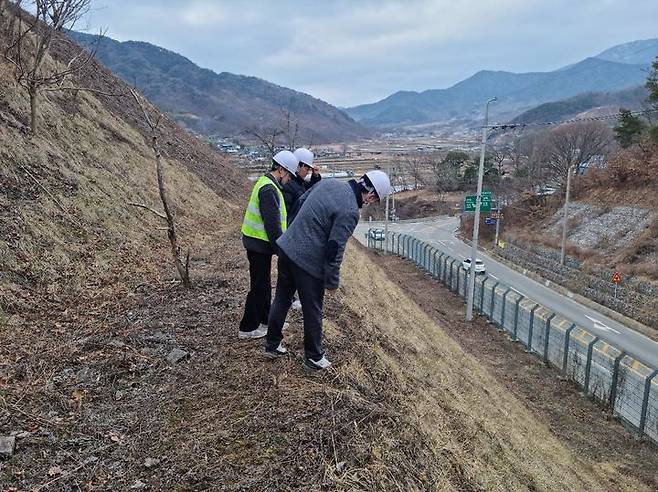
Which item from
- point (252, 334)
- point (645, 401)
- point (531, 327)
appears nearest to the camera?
point (252, 334)

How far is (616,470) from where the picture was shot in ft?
29.3

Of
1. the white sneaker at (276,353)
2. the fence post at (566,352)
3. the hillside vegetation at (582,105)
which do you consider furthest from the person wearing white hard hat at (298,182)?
the hillside vegetation at (582,105)

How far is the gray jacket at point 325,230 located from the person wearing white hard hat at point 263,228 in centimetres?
49

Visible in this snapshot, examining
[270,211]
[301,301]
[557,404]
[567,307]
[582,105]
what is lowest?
[567,307]

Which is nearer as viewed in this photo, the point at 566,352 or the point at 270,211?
the point at 270,211

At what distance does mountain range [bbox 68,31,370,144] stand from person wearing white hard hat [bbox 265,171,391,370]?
10191cm

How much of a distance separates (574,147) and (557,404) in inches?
1768

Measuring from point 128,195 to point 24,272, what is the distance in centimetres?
602

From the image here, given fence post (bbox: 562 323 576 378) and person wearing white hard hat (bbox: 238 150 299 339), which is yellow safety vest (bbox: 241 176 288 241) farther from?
fence post (bbox: 562 323 576 378)

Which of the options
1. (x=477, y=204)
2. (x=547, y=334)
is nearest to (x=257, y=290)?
A: (x=547, y=334)

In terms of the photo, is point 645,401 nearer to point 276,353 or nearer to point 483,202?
point 276,353

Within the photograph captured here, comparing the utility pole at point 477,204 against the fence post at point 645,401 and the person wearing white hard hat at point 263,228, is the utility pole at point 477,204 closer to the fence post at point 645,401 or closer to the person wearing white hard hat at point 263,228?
the fence post at point 645,401

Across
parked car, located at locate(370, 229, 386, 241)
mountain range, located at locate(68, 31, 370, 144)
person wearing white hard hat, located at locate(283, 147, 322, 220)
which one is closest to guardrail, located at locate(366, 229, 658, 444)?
person wearing white hard hat, located at locate(283, 147, 322, 220)

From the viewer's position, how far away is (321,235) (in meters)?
4.05
